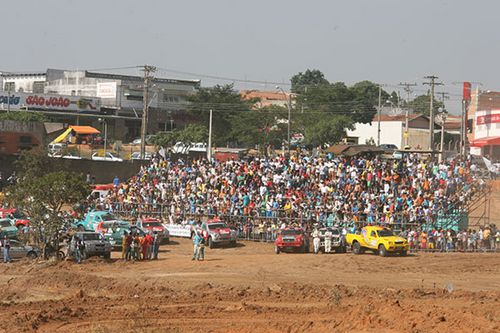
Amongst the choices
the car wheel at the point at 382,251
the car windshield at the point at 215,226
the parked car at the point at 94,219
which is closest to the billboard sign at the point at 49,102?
the parked car at the point at 94,219

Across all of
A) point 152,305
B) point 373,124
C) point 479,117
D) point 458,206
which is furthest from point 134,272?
point 373,124

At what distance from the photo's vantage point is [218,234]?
1580 inches

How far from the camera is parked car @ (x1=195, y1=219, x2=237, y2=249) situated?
1578 inches

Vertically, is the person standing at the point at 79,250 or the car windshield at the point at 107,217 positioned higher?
the car windshield at the point at 107,217

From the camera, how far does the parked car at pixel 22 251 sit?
3538 cm

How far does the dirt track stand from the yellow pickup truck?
88 centimetres

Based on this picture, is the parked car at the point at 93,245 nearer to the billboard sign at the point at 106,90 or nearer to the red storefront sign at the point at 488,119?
the red storefront sign at the point at 488,119

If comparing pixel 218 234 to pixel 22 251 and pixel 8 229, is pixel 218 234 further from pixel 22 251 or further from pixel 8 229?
pixel 8 229

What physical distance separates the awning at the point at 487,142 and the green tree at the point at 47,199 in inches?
1673

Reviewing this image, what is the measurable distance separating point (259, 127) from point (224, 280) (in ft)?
202

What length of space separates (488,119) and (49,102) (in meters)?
49.3

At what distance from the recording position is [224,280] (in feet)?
95.5

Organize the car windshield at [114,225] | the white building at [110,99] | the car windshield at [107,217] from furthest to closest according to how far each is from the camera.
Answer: the white building at [110,99], the car windshield at [107,217], the car windshield at [114,225]

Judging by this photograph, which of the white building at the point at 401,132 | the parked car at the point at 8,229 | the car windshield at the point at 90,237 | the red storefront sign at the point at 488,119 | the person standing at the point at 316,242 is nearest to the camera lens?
the car windshield at the point at 90,237
